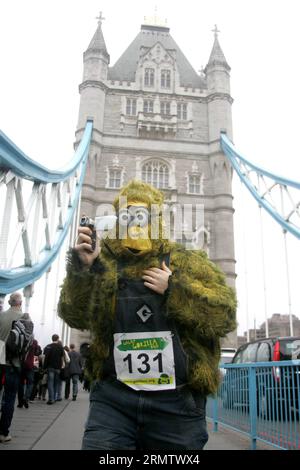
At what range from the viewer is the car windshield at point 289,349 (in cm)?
531

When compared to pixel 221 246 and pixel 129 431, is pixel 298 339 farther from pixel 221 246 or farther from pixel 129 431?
pixel 221 246

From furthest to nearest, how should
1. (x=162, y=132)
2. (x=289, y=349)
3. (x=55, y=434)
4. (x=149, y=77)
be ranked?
1. (x=149, y=77)
2. (x=162, y=132)
3. (x=289, y=349)
4. (x=55, y=434)

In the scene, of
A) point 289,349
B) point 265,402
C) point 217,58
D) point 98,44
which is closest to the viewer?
point 265,402

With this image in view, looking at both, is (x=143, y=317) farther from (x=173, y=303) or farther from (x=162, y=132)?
(x=162, y=132)

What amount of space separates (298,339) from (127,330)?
173 inches

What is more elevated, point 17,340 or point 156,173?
point 156,173

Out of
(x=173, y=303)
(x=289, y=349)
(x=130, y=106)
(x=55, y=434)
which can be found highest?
(x=130, y=106)

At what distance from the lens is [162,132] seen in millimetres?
24672

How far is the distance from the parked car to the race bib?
1.94 metres

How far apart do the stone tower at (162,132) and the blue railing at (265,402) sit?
54.1ft

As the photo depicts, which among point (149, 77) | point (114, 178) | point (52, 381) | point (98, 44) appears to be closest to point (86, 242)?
point (52, 381)

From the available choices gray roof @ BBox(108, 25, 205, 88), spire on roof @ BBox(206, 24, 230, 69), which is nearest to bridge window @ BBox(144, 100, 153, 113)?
gray roof @ BBox(108, 25, 205, 88)

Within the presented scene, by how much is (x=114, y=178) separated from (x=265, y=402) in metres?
20.3

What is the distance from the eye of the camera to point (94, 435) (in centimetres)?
156
